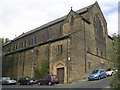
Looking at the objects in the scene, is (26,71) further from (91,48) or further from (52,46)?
(91,48)

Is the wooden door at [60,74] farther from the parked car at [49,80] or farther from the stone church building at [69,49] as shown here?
the parked car at [49,80]

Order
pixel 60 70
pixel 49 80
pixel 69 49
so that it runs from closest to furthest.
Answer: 1. pixel 49 80
2. pixel 69 49
3. pixel 60 70

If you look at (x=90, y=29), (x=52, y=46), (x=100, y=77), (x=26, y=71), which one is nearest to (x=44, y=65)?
(x=52, y=46)

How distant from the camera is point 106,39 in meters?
39.5

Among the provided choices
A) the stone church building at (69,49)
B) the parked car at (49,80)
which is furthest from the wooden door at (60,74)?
the parked car at (49,80)

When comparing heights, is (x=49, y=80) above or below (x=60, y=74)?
below

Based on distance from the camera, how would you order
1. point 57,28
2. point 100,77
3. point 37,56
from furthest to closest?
point 57,28 < point 37,56 < point 100,77

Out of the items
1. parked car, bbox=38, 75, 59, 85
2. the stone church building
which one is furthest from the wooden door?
parked car, bbox=38, 75, 59, 85

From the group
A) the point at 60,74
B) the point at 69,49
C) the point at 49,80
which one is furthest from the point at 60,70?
the point at 49,80

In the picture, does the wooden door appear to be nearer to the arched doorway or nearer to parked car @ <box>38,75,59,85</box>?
the arched doorway

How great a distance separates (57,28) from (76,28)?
718 cm

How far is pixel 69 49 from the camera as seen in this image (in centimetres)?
2366

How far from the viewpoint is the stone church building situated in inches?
952

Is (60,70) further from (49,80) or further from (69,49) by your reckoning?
(49,80)
